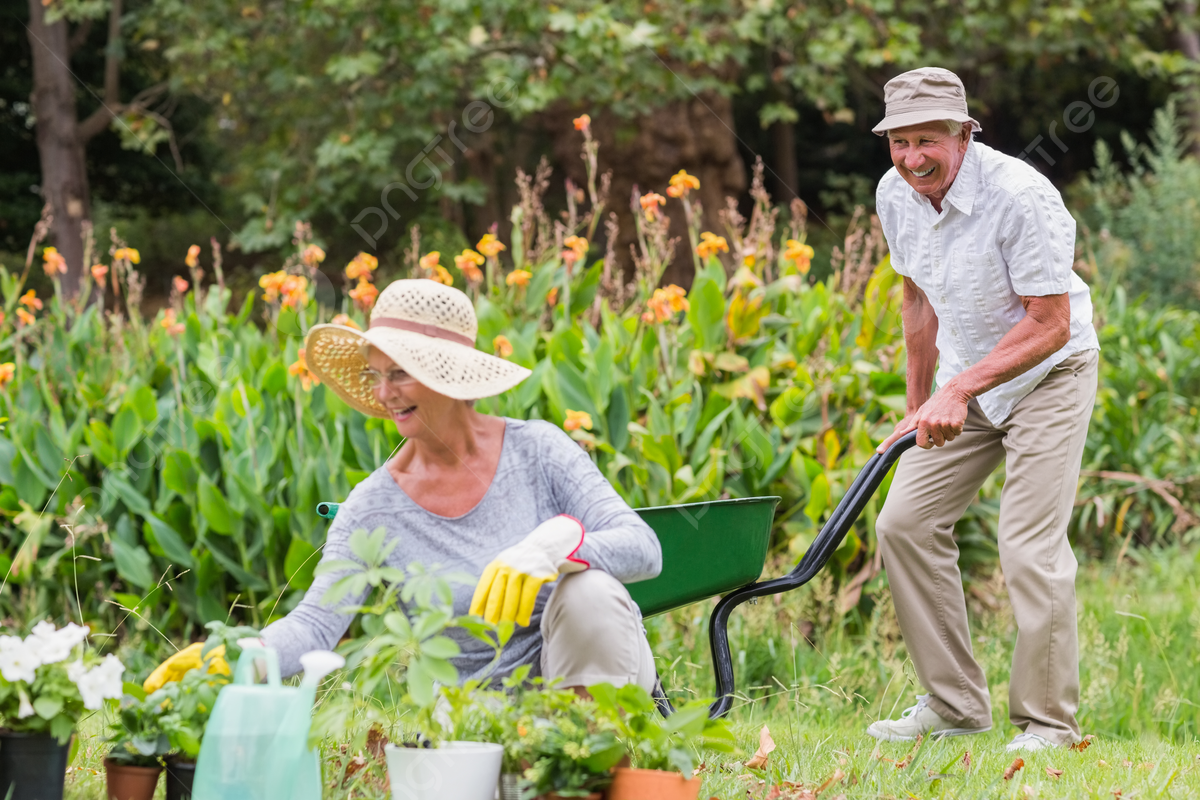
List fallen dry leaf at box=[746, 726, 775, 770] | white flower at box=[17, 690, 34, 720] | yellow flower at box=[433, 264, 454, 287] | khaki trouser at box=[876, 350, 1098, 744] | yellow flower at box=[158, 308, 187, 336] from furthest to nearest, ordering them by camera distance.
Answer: yellow flower at box=[158, 308, 187, 336]
yellow flower at box=[433, 264, 454, 287]
khaki trouser at box=[876, 350, 1098, 744]
fallen dry leaf at box=[746, 726, 775, 770]
white flower at box=[17, 690, 34, 720]

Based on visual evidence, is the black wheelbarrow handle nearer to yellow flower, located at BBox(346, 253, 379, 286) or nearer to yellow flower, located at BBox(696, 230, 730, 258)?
yellow flower, located at BBox(696, 230, 730, 258)

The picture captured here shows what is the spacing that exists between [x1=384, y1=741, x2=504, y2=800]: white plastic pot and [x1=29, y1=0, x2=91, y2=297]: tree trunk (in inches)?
355

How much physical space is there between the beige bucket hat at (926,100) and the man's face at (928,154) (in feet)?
0.15

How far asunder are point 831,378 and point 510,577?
2.49 metres

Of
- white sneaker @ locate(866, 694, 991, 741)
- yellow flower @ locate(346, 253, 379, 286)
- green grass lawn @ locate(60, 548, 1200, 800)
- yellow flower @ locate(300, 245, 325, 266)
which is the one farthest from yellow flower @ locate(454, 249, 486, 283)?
white sneaker @ locate(866, 694, 991, 741)

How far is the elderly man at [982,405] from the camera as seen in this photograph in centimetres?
239

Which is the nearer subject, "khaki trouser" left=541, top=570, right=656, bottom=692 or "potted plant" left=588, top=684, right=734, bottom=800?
"potted plant" left=588, top=684, right=734, bottom=800

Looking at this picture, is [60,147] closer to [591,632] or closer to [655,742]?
[591,632]

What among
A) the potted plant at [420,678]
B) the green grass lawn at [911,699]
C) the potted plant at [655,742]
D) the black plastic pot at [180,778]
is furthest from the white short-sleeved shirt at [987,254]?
the black plastic pot at [180,778]

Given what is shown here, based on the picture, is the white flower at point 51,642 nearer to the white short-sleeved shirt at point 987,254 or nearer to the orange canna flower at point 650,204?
the white short-sleeved shirt at point 987,254

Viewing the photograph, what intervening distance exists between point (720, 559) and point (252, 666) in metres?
1.03

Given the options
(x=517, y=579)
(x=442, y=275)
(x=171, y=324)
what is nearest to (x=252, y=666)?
(x=517, y=579)

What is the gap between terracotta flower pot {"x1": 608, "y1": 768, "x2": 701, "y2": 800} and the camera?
4.81 feet

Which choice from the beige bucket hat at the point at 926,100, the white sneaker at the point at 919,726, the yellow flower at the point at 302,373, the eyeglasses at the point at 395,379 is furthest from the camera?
the yellow flower at the point at 302,373
